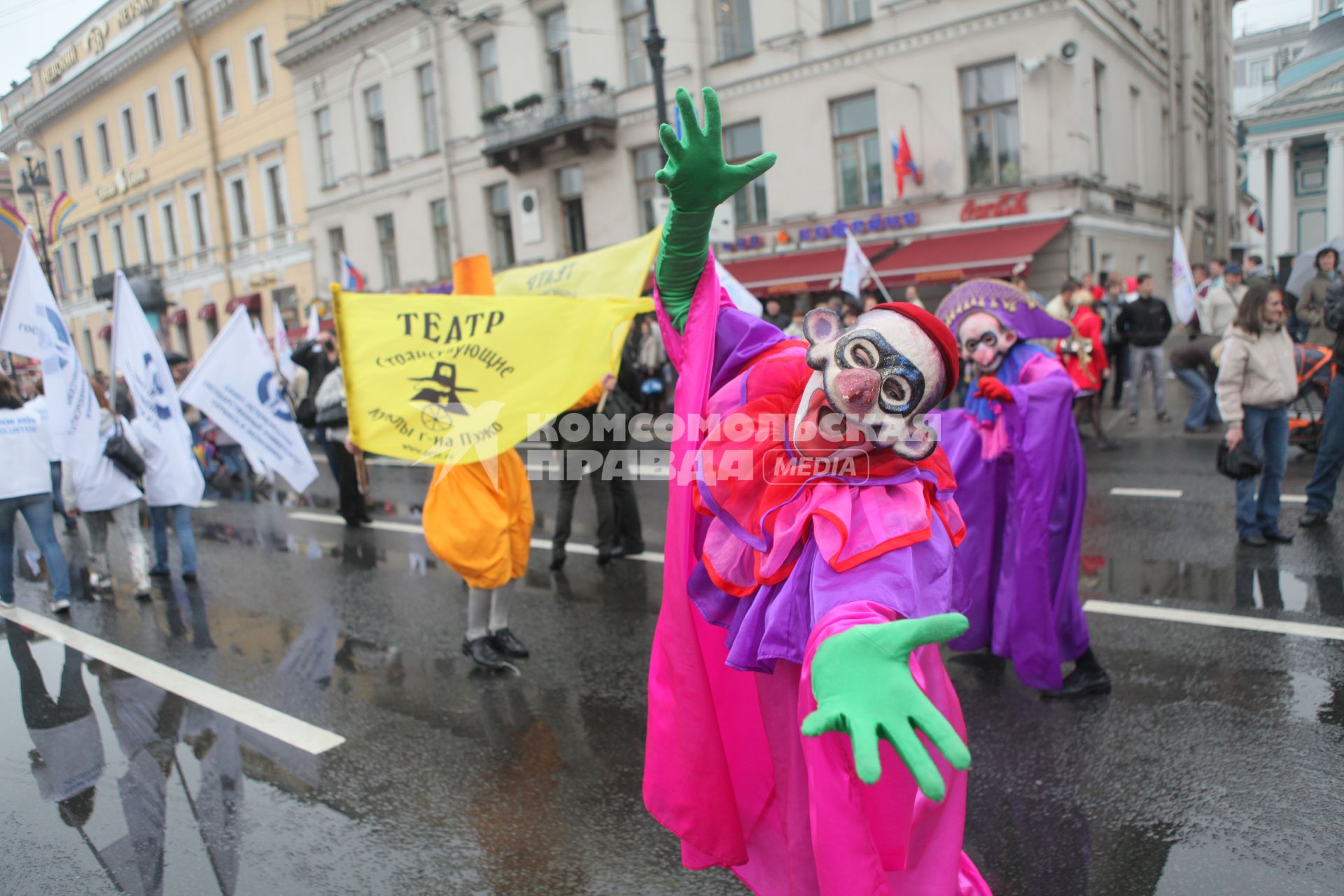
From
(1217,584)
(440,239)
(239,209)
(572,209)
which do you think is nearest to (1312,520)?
(1217,584)

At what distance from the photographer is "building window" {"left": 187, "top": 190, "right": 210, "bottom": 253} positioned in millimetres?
31984

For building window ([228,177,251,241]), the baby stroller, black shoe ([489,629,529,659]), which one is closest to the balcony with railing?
building window ([228,177,251,241])

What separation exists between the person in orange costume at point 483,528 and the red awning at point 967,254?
1171 centimetres

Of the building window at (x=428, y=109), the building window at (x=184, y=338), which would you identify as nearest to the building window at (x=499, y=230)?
the building window at (x=428, y=109)

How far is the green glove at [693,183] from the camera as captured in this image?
2.14 m

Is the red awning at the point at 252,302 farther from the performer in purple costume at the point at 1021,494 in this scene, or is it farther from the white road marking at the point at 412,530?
the performer in purple costume at the point at 1021,494

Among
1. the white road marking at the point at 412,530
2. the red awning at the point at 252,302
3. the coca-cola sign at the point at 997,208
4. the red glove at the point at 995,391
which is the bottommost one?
the white road marking at the point at 412,530

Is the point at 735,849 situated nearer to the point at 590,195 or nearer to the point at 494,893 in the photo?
the point at 494,893

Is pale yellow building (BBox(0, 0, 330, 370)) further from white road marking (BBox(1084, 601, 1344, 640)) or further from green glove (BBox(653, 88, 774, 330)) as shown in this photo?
white road marking (BBox(1084, 601, 1344, 640))

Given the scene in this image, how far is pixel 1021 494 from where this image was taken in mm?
3734

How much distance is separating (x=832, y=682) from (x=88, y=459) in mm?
6613

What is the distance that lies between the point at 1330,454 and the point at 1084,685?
3.60 meters

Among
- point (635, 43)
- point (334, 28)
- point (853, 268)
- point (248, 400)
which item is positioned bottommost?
point (248, 400)

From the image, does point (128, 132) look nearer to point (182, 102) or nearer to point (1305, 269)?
point (182, 102)
